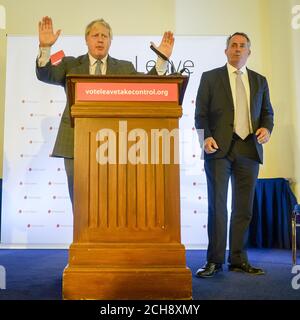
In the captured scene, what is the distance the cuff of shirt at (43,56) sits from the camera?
209 centimetres

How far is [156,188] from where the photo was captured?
5.69 ft

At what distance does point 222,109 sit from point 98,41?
34.5 inches

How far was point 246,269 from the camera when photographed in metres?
2.46

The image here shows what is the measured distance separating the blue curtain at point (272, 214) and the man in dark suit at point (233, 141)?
5.18 feet

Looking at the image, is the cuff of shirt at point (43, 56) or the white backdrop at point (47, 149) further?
the white backdrop at point (47, 149)

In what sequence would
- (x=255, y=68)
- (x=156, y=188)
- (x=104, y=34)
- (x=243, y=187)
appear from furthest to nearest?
(x=255, y=68)
(x=243, y=187)
(x=104, y=34)
(x=156, y=188)

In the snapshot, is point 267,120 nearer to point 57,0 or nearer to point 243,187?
point 243,187

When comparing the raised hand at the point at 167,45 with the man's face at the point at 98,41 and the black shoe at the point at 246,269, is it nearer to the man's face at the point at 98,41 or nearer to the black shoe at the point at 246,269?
the man's face at the point at 98,41

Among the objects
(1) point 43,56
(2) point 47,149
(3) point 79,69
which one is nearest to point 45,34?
(1) point 43,56

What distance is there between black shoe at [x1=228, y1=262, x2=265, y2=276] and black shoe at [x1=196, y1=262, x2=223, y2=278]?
115mm

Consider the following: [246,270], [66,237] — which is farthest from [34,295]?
[66,237]

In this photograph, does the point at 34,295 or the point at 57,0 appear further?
the point at 57,0

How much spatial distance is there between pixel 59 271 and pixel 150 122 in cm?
138

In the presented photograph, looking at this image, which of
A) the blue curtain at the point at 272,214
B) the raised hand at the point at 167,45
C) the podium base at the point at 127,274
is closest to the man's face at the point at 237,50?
the raised hand at the point at 167,45
